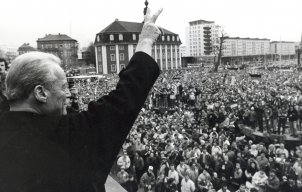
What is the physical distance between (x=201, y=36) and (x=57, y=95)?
139m

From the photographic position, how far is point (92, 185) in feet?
4.10

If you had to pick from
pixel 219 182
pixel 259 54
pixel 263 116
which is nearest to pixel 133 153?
pixel 219 182

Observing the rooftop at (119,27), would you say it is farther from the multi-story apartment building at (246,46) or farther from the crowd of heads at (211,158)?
the multi-story apartment building at (246,46)

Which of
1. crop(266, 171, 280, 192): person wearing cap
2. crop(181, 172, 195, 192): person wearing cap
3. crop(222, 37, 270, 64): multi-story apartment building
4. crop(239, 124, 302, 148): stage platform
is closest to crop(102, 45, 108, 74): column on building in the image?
crop(239, 124, 302, 148): stage platform

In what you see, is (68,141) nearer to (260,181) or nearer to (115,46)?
(260,181)

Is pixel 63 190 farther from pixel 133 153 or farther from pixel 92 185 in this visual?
pixel 133 153

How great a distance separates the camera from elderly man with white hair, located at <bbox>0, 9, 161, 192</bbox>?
1.16m

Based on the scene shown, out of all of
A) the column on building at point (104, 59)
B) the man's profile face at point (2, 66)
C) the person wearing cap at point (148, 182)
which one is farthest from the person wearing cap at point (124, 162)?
the column on building at point (104, 59)

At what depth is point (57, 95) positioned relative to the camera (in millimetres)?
1229

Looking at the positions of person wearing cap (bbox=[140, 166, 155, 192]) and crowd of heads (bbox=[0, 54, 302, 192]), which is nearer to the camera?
crowd of heads (bbox=[0, 54, 302, 192])

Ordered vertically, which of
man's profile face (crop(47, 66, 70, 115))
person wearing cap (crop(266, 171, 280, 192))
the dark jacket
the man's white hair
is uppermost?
the man's white hair

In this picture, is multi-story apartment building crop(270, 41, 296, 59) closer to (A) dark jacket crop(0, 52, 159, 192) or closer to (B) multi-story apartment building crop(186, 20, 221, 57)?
(B) multi-story apartment building crop(186, 20, 221, 57)

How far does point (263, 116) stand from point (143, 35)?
17894mm

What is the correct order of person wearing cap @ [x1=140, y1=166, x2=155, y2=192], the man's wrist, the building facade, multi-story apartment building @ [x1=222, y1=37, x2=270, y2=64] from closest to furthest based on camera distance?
the man's wrist → person wearing cap @ [x1=140, y1=166, x2=155, y2=192] → the building facade → multi-story apartment building @ [x1=222, y1=37, x2=270, y2=64]
